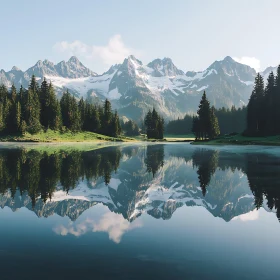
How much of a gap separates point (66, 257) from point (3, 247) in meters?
2.32

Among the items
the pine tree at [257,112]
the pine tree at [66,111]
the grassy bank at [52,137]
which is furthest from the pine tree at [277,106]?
the pine tree at [66,111]

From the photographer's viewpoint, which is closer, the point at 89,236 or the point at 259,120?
the point at 89,236

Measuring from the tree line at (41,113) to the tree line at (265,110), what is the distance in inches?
2911

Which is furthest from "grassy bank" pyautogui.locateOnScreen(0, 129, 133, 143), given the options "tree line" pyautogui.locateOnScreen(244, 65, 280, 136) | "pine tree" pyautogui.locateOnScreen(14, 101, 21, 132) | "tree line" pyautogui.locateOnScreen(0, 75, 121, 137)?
"tree line" pyautogui.locateOnScreen(244, 65, 280, 136)

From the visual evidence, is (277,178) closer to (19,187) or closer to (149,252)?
(149,252)

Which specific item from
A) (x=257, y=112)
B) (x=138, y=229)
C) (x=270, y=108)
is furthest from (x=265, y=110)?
(x=138, y=229)

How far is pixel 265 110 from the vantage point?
3435 inches

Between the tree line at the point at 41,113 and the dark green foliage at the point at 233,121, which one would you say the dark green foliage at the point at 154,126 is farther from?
the dark green foliage at the point at 233,121

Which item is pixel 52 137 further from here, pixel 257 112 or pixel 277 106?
pixel 277 106

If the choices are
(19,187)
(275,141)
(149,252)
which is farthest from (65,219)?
(275,141)

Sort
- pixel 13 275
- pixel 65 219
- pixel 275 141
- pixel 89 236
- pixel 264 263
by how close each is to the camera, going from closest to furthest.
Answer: pixel 13 275, pixel 264 263, pixel 89 236, pixel 65 219, pixel 275 141

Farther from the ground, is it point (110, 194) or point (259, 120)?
point (259, 120)

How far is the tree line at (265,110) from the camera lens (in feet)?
270

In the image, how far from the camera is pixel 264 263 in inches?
303
